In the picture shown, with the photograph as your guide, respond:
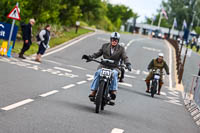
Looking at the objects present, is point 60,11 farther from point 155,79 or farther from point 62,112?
point 62,112

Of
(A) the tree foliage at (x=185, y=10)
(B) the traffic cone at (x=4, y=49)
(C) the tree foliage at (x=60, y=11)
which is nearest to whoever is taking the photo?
(B) the traffic cone at (x=4, y=49)

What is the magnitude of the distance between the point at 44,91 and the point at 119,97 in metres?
3.03

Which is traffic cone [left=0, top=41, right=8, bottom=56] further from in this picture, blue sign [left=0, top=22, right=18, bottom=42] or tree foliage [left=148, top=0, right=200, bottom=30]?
tree foliage [left=148, top=0, right=200, bottom=30]

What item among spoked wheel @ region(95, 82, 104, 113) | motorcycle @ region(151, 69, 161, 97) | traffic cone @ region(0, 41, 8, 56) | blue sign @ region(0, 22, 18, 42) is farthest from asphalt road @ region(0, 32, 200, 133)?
blue sign @ region(0, 22, 18, 42)

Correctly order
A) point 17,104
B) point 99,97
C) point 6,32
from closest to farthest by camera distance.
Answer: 1. point 17,104
2. point 99,97
3. point 6,32

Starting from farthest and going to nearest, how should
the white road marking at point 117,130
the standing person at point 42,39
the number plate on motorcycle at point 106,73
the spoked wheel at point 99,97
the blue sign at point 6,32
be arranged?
the blue sign at point 6,32
the standing person at point 42,39
the number plate on motorcycle at point 106,73
the spoked wheel at point 99,97
the white road marking at point 117,130

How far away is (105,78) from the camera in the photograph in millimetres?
9859

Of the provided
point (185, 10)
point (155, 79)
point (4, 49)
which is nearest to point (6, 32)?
point (4, 49)

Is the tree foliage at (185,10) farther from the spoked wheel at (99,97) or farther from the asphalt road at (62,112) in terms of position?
the spoked wheel at (99,97)

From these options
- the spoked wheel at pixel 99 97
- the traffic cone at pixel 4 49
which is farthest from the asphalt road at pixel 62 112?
the traffic cone at pixel 4 49

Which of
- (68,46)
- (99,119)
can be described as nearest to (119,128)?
(99,119)

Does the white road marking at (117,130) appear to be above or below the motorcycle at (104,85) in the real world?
below

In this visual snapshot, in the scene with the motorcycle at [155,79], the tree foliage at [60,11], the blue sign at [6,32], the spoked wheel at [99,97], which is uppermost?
the tree foliage at [60,11]

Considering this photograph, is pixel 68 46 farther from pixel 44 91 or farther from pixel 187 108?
pixel 44 91
